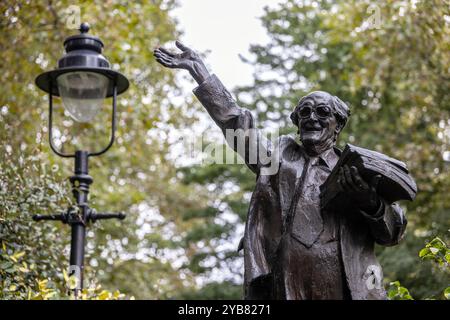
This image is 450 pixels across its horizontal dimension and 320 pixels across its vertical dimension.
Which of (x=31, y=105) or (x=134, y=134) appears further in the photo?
(x=134, y=134)

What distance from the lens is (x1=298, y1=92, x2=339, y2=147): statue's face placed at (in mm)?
5402

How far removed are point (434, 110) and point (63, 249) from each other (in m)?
8.37

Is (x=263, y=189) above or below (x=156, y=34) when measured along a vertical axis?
below

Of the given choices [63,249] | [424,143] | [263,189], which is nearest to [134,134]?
Answer: [424,143]

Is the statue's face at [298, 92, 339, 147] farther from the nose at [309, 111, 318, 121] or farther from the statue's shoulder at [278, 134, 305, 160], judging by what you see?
the statue's shoulder at [278, 134, 305, 160]

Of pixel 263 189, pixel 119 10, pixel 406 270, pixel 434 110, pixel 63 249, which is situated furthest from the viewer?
→ pixel 434 110

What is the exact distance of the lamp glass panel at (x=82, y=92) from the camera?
8.67m

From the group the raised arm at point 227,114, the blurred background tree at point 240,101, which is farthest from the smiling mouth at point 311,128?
the blurred background tree at point 240,101

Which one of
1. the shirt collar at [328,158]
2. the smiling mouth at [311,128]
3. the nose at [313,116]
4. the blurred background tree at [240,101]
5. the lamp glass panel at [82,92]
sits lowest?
the shirt collar at [328,158]

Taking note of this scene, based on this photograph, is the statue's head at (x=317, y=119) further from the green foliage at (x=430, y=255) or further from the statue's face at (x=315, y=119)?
the green foliage at (x=430, y=255)

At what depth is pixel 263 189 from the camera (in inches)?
212

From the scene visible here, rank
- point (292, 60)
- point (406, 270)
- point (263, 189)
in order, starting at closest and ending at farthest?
point (263, 189), point (406, 270), point (292, 60)

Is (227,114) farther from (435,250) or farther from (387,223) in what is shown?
(435,250)

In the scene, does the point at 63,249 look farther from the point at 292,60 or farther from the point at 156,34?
the point at 292,60
